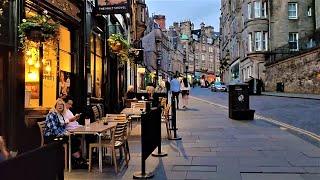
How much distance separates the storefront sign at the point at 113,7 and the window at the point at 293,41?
44213 millimetres

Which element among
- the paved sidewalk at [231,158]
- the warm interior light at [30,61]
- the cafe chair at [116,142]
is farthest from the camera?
the warm interior light at [30,61]

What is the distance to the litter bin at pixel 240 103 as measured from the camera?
1881cm

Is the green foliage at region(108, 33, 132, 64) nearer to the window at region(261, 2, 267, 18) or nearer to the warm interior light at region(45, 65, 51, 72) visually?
the warm interior light at region(45, 65, 51, 72)

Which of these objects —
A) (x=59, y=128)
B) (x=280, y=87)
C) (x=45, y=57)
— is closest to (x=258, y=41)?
(x=280, y=87)

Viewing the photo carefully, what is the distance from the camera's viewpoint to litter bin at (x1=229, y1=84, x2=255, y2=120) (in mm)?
18812

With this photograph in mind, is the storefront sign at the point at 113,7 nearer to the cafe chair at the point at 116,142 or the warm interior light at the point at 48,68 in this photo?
the warm interior light at the point at 48,68

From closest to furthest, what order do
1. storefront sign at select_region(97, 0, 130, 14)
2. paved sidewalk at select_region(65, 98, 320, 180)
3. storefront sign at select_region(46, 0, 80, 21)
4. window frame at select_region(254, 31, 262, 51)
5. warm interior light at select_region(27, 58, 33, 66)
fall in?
paved sidewalk at select_region(65, 98, 320, 180) < warm interior light at select_region(27, 58, 33, 66) < storefront sign at select_region(46, 0, 80, 21) < storefront sign at select_region(97, 0, 130, 14) < window frame at select_region(254, 31, 262, 51)

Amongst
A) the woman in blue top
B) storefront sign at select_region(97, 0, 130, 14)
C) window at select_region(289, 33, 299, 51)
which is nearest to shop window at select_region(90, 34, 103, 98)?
storefront sign at select_region(97, 0, 130, 14)

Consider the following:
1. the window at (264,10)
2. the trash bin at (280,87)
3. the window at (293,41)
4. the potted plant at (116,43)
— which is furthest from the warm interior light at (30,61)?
the window at (264,10)

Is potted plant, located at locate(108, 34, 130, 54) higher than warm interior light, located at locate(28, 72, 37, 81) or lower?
higher

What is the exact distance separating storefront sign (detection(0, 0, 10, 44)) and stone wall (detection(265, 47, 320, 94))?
35.1m

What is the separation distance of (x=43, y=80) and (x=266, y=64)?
49524mm

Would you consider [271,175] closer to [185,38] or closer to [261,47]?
[261,47]

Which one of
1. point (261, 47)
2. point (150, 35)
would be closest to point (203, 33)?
point (150, 35)
